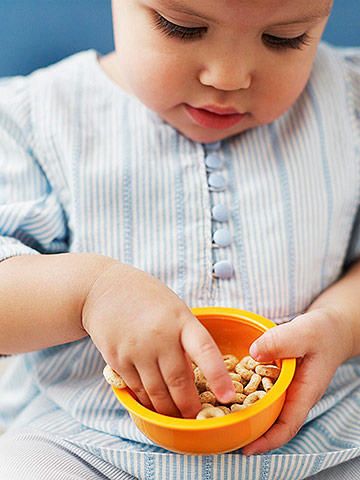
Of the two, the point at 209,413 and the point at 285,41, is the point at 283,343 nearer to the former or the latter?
the point at 209,413

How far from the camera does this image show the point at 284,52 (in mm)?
830

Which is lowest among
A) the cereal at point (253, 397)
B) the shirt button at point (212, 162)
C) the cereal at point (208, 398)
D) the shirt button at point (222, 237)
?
the cereal at point (208, 398)

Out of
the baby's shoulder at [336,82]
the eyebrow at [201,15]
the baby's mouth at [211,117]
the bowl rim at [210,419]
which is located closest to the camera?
the bowl rim at [210,419]

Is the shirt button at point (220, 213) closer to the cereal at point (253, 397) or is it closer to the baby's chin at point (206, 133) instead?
the baby's chin at point (206, 133)

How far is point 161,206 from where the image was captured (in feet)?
3.01

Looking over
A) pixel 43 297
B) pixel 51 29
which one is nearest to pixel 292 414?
pixel 43 297

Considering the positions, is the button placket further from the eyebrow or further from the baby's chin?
the eyebrow

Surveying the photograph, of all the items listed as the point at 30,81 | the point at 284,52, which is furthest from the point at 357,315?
the point at 30,81

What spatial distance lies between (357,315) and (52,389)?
0.35 meters

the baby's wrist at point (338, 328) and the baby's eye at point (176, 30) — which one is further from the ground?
the baby's eye at point (176, 30)

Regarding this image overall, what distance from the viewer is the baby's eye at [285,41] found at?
2.66 ft

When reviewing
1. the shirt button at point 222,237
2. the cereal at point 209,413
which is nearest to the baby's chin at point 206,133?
the shirt button at point 222,237

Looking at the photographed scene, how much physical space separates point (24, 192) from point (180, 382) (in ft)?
1.10

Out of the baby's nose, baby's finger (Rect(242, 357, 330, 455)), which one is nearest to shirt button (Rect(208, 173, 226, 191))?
the baby's nose
